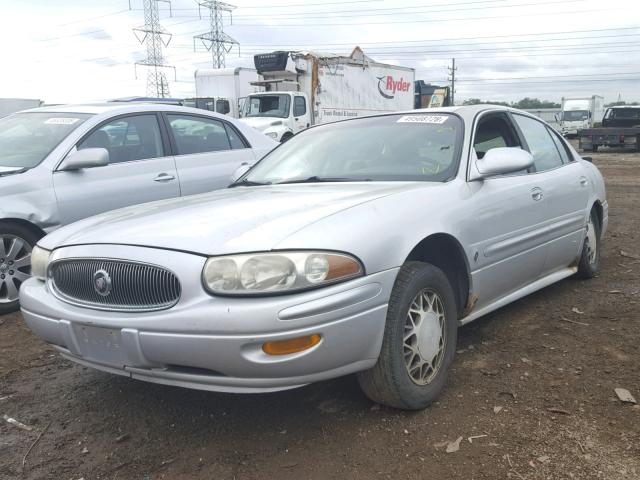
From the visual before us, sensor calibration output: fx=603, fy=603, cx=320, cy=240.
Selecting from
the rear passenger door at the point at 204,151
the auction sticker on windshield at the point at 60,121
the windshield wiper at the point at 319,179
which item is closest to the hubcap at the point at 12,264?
the auction sticker on windshield at the point at 60,121

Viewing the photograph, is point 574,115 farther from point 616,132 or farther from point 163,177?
point 163,177

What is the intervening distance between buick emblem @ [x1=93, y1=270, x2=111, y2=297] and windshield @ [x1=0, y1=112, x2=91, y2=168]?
8.61 feet

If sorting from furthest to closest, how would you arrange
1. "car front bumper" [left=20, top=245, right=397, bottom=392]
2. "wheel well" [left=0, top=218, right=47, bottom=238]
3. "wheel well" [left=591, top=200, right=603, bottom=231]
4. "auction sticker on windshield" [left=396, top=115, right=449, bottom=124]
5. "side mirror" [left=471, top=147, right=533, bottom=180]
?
"wheel well" [left=591, top=200, right=603, bottom=231]
"wheel well" [left=0, top=218, right=47, bottom=238]
"auction sticker on windshield" [left=396, top=115, right=449, bottom=124]
"side mirror" [left=471, top=147, right=533, bottom=180]
"car front bumper" [left=20, top=245, right=397, bottom=392]

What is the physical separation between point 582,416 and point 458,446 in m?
0.67

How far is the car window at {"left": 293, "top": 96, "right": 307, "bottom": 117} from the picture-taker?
18375 millimetres

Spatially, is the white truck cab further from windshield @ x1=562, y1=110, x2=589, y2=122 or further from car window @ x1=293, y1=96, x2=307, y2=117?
windshield @ x1=562, y1=110, x2=589, y2=122

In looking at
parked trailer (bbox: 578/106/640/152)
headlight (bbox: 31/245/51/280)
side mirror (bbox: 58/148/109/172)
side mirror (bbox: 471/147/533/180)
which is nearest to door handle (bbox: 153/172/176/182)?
side mirror (bbox: 58/148/109/172)

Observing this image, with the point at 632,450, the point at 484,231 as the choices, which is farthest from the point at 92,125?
the point at 632,450

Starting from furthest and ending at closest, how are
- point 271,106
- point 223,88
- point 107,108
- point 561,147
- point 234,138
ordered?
point 223,88 < point 271,106 < point 234,138 < point 107,108 < point 561,147

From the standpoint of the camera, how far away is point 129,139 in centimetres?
538

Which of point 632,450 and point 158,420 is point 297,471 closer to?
point 158,420

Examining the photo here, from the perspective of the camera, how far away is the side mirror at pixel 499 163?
3.37 meters

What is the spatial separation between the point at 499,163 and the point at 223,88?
65.0 feet

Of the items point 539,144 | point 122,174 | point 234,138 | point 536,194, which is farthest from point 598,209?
point 122,174
